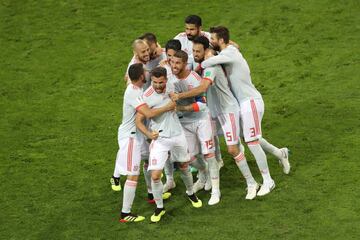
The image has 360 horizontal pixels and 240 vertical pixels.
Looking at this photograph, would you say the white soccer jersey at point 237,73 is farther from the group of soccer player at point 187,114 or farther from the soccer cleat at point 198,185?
the soccer cleat at point 198,185

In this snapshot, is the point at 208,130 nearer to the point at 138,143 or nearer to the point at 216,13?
the point at 138,143

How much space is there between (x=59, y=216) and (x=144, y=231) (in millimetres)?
1132

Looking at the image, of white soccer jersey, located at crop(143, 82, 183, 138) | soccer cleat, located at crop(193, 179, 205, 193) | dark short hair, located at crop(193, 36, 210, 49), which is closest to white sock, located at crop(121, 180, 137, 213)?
white soccer jersey, located at crop(143, 82, 183, 138)

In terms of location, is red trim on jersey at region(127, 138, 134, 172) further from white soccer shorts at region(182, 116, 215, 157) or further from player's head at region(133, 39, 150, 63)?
player's head at region(133, 39, 150, 63)

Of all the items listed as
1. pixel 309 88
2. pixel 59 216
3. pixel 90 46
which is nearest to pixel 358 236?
pixel 59 216

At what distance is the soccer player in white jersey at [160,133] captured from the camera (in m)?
8.78

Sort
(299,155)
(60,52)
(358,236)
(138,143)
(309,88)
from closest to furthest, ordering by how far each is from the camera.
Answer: (358,236), (138,143), (299,155), (309,88), (60,52)

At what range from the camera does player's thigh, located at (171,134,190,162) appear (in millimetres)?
8953

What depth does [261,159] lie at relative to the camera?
944 cm

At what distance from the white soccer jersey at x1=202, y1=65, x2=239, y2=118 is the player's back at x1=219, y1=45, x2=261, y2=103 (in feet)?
0.25

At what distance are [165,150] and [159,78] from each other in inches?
32.9

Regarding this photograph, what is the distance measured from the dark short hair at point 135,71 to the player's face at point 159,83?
0.15 meters

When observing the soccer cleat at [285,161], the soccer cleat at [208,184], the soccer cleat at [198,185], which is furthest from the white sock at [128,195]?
the soccer cleat at [285,161]

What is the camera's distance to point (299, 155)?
10.4 meters
